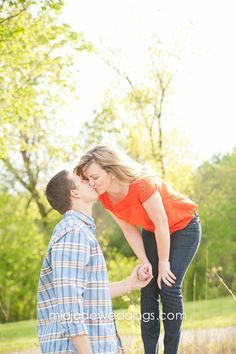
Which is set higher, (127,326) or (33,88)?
(33,88)

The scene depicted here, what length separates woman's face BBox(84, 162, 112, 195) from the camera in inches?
147

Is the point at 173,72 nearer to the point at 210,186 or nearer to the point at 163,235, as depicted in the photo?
the point at 210,186

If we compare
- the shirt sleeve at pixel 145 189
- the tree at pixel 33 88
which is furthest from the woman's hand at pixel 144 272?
the tree at pixel 33 88

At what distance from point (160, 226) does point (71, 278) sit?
3.86ft

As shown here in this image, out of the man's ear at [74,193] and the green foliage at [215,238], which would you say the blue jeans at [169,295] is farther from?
the green foliage at [215,238]

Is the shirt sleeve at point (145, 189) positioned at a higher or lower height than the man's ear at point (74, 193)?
higher

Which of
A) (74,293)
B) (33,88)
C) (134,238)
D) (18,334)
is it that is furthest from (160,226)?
(33,88)

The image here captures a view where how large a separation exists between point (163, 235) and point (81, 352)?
4.31 feet

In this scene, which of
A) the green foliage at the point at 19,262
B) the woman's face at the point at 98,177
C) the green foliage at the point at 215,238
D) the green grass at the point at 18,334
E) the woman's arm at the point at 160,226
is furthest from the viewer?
the green foliage at the point at 215,238

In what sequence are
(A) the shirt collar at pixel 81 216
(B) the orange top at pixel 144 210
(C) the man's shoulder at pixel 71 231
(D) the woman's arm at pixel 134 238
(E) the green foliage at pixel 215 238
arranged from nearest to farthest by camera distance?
(C) the man's shoulder at pixel 71 231
(A) the shirt collar at pixel 81 216
(B) the orange top at pixel 144 210
(D) the woman's arm at pixel 134 238
(E) the green foliage at pixel 215 238

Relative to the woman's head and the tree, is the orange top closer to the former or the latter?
the woman's head

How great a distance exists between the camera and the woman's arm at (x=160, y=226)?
161 inches

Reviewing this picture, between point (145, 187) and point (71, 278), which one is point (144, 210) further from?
point (71, 278)

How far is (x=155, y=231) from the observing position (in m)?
4.11
